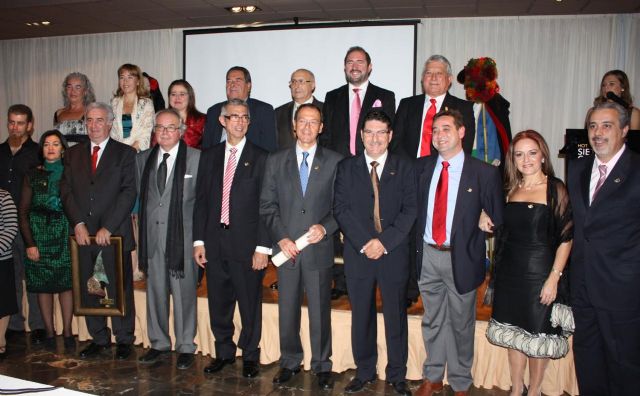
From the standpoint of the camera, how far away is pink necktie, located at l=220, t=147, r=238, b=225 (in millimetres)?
3414

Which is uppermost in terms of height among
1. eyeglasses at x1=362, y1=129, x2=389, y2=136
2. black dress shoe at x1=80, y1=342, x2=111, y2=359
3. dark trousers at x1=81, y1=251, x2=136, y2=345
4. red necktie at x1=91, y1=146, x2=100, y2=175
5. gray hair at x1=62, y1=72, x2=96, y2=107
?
gray hair at x1=62, y1=72, x2=96, y2=107

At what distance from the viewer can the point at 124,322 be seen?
3.91 meters

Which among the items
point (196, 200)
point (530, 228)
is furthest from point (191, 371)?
point (530, 228)

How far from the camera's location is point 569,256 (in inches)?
113

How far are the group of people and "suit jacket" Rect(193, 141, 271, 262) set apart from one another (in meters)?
0.01

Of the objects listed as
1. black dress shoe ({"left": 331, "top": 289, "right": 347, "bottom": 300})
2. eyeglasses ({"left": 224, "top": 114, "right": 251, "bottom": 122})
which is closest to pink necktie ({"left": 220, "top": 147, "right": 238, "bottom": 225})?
eyeglasses ({"left": 224, "top": 114, "right": 251, "bottom": 122})

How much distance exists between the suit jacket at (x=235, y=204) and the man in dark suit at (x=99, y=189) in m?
0.66

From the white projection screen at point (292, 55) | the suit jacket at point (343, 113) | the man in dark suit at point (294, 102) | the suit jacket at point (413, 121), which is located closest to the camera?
the suit jacket at point (413, 121)

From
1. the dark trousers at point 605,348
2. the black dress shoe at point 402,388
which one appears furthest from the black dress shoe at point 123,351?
the dark trousers at point 605,348

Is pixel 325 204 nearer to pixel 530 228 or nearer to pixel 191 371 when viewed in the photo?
pixel 530 228

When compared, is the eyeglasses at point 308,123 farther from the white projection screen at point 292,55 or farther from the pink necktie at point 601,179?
the white projection screen at point 292,55

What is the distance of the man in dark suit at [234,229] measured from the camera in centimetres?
338

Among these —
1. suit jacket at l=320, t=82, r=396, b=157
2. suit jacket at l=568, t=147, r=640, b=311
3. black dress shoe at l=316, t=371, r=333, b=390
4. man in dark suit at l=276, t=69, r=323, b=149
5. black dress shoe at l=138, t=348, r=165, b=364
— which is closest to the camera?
suit jacket at l=568, t=147, r=640, b=311

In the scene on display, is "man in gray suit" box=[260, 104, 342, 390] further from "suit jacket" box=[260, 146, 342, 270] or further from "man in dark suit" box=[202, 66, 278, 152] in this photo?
"man in dark suit" box=[202, 66, 278, 152]
